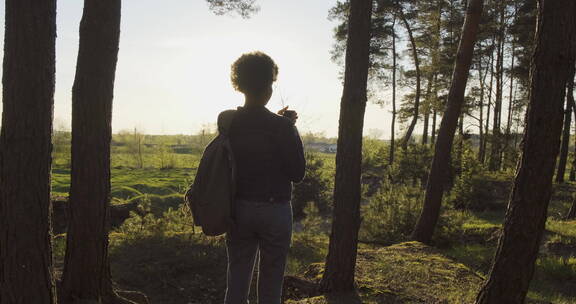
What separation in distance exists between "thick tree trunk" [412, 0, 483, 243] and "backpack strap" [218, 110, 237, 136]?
630 cm

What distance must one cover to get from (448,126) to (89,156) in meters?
6.52

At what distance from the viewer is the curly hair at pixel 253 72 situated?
102 inches

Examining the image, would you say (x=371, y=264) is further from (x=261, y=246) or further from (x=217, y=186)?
(x=217, y=186)

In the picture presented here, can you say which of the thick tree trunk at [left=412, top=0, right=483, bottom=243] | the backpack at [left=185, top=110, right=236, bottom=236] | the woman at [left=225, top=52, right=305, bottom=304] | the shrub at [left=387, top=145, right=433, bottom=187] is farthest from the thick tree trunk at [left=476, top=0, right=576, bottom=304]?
the shrub at [left=387, top=145, right=433, bottom=187]

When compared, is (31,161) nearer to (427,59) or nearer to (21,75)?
(21,75)

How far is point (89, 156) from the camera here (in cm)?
385

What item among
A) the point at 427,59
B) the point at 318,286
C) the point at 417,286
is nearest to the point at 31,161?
the point at 318,286

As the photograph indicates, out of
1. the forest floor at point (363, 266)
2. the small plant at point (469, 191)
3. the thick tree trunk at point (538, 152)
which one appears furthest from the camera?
the small plant at point (469, 191)

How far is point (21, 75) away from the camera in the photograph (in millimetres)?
2514

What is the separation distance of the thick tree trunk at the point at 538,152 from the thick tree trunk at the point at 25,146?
11.5 feet

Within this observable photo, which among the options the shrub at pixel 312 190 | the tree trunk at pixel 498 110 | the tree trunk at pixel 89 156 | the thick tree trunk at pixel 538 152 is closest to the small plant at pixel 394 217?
the thick tree trunk at pixel 538 152

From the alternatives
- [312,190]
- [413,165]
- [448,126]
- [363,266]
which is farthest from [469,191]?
[363,266]

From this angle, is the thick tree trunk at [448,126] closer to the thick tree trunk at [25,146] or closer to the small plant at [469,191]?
the small plant at [469,191]

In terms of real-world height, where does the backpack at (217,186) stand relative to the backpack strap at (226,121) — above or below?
below
